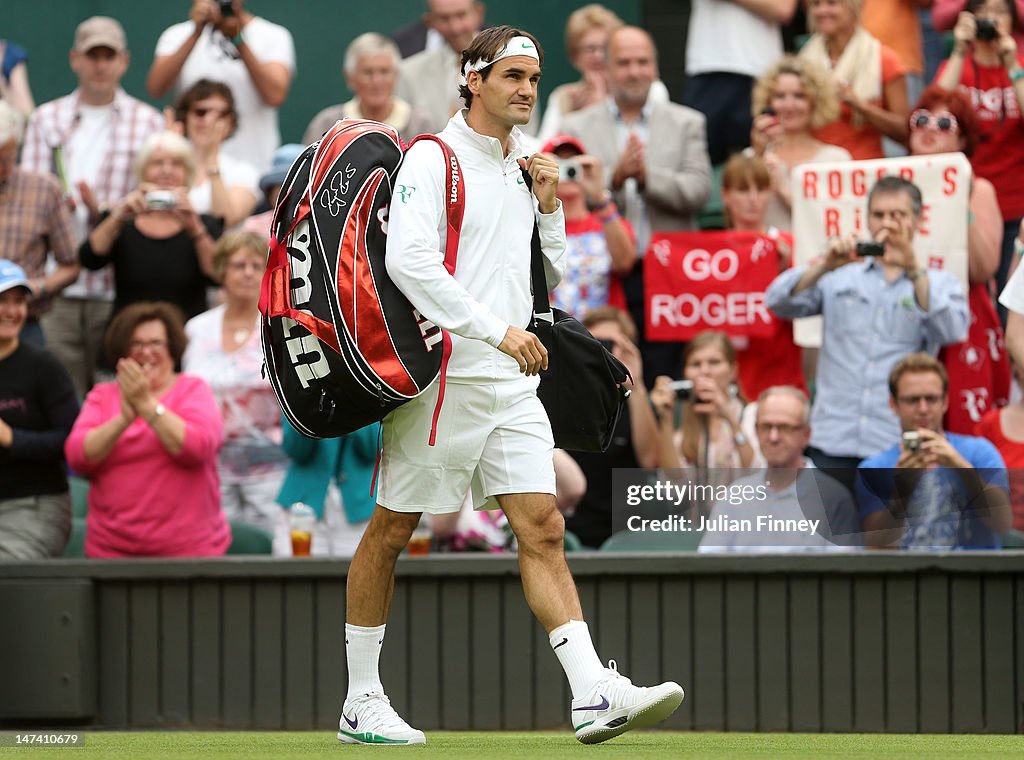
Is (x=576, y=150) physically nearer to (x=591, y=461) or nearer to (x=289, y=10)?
(x=591, y=461)

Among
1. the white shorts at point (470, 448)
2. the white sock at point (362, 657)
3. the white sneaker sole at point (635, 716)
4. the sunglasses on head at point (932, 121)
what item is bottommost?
the white sneaker sole at point (635, 716)

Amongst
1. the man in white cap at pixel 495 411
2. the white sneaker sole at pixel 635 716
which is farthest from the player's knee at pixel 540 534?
the white sneaker sole at pixel 635 716

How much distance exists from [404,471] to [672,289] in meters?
4.03

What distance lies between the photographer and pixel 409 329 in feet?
17.6

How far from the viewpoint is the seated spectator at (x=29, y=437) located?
26.1 feet

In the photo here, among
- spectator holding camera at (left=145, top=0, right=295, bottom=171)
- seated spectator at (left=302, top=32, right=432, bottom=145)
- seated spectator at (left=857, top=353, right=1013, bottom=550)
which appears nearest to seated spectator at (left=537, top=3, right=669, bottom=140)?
seated spectator at (left=302, top=32, right=432, bottom=145)

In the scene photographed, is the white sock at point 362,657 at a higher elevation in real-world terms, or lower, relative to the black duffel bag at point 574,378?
lower

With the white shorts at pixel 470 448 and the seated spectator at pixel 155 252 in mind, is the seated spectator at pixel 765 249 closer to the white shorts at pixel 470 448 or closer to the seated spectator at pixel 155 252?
the seated spectator at pixel 155 252

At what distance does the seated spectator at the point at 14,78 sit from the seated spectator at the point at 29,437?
3.10 metres

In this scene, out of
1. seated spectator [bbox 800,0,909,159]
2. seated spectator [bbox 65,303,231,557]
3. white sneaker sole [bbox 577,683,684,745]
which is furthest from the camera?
seated spectator [bbox 800,0,909,159]

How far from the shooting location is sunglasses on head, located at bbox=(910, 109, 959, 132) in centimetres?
920

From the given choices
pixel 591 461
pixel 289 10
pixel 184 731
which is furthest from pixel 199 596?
pixel 289 10

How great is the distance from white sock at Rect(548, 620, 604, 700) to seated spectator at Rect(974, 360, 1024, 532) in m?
2.87

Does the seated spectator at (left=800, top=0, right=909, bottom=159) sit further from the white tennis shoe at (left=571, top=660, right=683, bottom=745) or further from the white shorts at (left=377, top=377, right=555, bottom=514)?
the white tennis shoe at (left=571, top=660, right=683, bottom=745)
